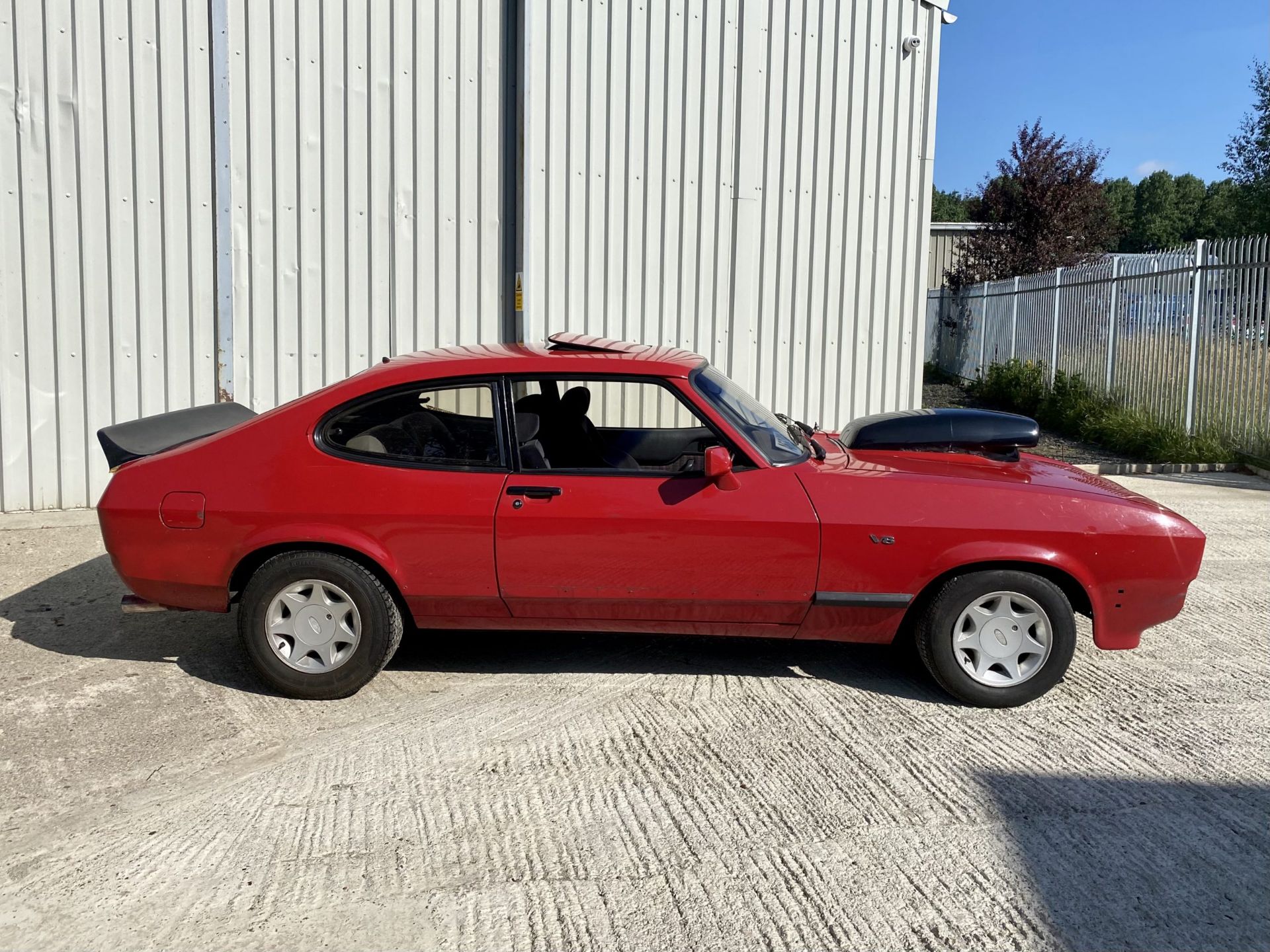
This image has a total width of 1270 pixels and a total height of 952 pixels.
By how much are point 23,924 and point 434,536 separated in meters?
2.02

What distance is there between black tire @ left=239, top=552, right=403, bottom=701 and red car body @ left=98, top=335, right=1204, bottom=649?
8 cm

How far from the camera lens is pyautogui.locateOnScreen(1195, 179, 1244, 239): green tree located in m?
32.1

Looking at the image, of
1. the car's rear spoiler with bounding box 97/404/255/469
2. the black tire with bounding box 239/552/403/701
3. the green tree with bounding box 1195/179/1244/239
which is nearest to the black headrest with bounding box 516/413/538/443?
the black tire with bounding box 239/552/403/701

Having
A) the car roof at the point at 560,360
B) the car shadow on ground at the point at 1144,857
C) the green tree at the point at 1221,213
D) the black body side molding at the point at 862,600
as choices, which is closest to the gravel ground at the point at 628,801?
the car shadow on ground at the point at 1144,857

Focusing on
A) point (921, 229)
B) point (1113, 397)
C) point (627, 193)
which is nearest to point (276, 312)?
point (627, 193)

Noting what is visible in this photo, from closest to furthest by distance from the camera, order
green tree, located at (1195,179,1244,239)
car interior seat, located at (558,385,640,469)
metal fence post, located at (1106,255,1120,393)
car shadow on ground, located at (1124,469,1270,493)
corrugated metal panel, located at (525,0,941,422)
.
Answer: car interior seat, located at (558,385,640,469) → corrugated metal panel, located at (525,0,941,422) → car shadow on ground, located at (1124,469,1270,493) → metal fence post, located at (1106,255,1120,393) → green tree, located at (1195,179,1244,239)

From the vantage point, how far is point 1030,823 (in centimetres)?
355

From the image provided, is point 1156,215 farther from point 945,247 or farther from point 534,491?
point 534,491

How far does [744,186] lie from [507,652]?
18.4 ft

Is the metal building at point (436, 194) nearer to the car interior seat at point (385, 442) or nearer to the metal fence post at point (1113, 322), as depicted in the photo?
the car interior seat at point (385, 442)

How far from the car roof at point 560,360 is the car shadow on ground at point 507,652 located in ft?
4.61

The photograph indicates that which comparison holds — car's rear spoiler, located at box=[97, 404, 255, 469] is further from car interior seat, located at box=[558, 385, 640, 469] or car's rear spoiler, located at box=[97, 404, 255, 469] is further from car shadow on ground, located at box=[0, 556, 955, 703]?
car interior seat, located at box=[558, 385, 640, 469]

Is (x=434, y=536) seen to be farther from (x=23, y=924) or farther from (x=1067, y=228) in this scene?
(x=1067, y=228)

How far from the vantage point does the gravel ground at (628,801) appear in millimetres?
3002
